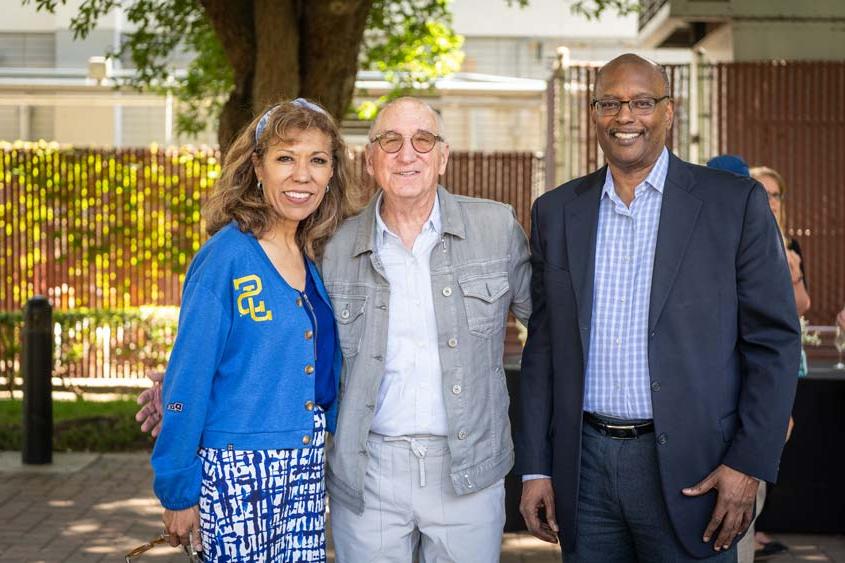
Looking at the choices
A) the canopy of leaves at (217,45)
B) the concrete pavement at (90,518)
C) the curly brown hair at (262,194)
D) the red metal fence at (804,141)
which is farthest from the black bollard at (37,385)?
the red metal fence at (804,141)

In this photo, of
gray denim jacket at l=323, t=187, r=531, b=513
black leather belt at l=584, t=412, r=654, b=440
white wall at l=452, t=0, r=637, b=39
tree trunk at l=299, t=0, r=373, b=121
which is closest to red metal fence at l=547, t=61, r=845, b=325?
tree trunk at l=299, t=0, r=373, b=121

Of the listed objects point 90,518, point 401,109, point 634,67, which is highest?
point 634,67

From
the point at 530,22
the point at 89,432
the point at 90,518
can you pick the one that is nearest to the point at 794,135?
the point at 89,432

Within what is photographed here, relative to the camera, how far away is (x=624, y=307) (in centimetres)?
369

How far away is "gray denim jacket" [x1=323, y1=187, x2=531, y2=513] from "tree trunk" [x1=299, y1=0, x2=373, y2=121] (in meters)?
5.24

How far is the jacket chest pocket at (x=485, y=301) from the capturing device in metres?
3.93

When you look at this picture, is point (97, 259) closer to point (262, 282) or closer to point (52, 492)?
point (52, 492)

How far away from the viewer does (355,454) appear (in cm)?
385

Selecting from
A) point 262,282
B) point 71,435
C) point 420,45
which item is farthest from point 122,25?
point 262,282

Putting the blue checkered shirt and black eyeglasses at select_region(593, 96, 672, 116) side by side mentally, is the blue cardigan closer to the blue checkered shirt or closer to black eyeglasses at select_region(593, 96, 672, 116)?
the blue checkered shirt

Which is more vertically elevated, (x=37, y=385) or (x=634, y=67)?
(x=634, y=67)

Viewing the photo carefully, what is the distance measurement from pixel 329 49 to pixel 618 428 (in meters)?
6.05

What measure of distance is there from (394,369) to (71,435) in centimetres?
738

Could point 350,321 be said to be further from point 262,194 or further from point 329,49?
point 329,49
